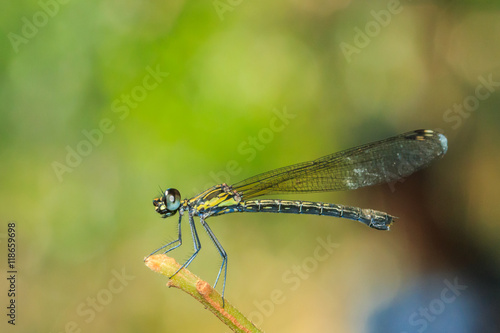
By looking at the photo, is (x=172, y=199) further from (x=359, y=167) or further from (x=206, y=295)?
(x=359, y=167)

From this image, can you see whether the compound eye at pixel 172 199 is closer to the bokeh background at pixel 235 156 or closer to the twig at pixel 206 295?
the bokeh background at pixel 235 156

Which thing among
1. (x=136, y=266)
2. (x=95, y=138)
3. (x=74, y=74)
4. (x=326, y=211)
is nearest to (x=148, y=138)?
(x=95, y=138)

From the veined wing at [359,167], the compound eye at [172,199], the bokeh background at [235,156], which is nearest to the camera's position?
the compound eye at [172,199]

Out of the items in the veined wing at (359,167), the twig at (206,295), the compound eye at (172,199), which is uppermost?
the compound eye at (172,199)

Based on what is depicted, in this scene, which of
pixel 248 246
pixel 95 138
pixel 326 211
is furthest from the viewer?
pixel 248 246

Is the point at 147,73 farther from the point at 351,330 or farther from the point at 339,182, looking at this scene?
the point at 351,330

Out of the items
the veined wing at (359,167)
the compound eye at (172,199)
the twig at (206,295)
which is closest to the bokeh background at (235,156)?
the veined wing at (359,167)
